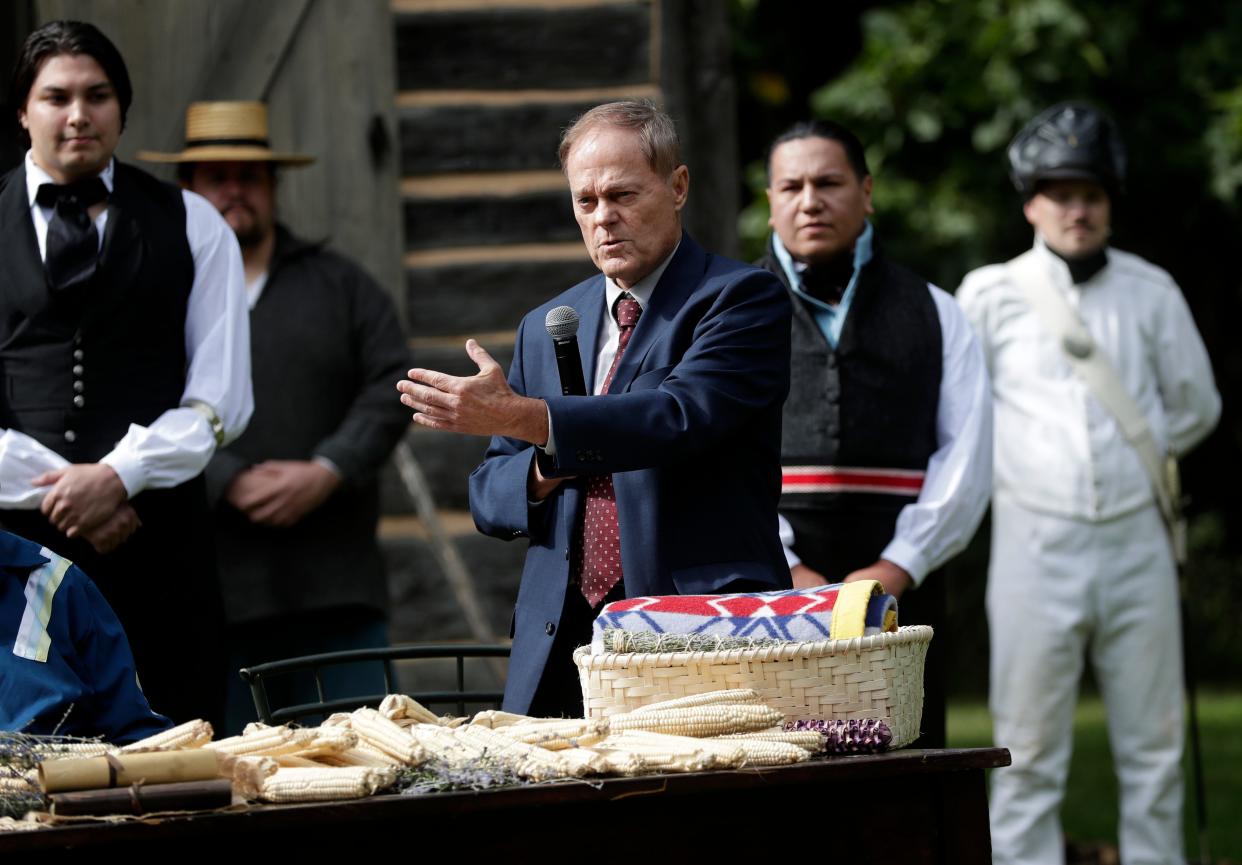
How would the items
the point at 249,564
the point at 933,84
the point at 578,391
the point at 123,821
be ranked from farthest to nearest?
1. the point at 933,84
2. the point at 249,564
3. the point at 578,391
4. the point at 123,821

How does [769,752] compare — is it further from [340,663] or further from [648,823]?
[340,663]

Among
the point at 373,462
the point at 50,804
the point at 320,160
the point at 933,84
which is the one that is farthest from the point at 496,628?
the point at 933,84

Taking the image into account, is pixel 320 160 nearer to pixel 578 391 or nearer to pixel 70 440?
pixel 70 440

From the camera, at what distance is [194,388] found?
450cm

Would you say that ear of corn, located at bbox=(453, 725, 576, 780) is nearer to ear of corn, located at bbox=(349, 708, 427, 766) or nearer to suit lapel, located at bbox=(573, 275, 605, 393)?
ear of corn, located at bbox=(349, 708, 427, 766)

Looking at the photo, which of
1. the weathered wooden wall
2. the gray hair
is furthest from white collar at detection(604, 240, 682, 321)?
the weathered wooden wall

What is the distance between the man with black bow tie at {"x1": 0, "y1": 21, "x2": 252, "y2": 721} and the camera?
4.32 m

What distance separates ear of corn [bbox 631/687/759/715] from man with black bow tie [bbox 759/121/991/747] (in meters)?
2.01

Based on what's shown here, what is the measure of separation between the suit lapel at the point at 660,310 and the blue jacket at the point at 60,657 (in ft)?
3.14

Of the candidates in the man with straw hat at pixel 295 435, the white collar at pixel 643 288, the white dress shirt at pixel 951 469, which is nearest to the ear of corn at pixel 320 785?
the white collar at pixel 643 288

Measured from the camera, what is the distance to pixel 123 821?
2.20m

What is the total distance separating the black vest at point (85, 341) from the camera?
439 cm

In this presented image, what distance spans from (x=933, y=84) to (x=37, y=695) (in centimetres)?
1050

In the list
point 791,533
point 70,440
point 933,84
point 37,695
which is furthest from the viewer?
point 933,84
